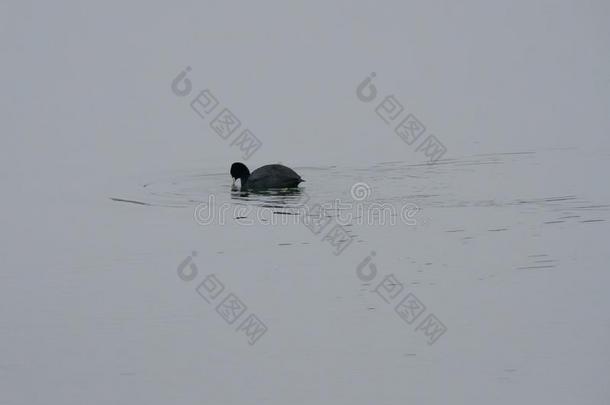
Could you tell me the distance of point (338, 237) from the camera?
14.6m

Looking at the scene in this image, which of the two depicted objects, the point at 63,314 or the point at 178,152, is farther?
the point at 178,152

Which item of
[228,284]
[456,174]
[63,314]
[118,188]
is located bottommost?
[456,174]

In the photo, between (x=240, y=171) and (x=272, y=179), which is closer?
(x=272, y=179)

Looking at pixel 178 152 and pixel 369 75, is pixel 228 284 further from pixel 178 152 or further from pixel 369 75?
pixel 369 75

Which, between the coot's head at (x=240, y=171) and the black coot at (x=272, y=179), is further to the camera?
the coot's head at (x=240, y=171)

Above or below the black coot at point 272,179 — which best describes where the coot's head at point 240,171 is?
above

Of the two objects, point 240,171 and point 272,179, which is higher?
point 240,171

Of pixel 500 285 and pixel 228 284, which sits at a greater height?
pixel 228 284

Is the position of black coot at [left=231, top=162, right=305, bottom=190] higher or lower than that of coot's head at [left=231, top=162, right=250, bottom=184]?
lower

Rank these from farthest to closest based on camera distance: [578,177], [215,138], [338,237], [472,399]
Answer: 1. [215,138]
2. [578,177]
3. [338,237]
4. [472,399]

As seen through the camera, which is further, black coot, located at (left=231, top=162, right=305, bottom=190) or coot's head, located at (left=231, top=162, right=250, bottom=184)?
coot's head, located at (left=231, top=162, right=250, bottom=184)

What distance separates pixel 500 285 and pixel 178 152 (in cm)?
1087

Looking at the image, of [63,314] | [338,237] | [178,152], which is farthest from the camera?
[178,152]

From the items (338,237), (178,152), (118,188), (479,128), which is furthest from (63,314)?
(479,128)
